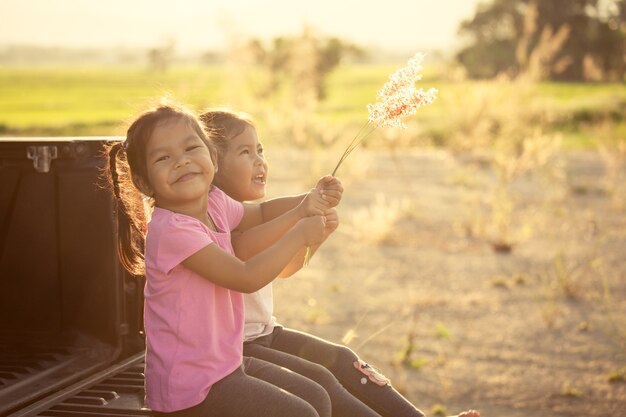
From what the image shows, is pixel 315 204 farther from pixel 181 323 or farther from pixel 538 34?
pixel 538 34

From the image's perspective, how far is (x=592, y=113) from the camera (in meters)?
24.9

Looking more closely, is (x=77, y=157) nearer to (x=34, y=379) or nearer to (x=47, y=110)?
(x=34, y=379)

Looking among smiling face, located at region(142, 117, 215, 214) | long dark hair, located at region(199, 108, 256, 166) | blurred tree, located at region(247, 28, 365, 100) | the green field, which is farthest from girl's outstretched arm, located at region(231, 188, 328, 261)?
blurred tree, located at region(247, 28, 365, 100)

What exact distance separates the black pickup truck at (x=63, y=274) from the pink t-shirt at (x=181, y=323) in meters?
0.44

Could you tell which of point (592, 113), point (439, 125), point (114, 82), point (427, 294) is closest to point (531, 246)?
point (427, 294)

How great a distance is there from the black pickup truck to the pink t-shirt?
0.44 metres

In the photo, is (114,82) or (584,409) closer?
(584,409)

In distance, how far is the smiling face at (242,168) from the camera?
2854 mm

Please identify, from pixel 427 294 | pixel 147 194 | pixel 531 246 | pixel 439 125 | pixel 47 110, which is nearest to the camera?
pixel 147 194

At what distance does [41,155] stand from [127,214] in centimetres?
41

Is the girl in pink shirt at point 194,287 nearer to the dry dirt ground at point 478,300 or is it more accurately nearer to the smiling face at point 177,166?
the smiling face at point 177,166

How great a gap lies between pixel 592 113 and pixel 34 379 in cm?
2405

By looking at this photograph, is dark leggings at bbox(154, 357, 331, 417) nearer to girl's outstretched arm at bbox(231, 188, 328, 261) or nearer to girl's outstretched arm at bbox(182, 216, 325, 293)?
girl's outstretched arm at bbox(182, 216, 325, 293)

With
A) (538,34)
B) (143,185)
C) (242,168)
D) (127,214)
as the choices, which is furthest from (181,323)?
(538,34)
